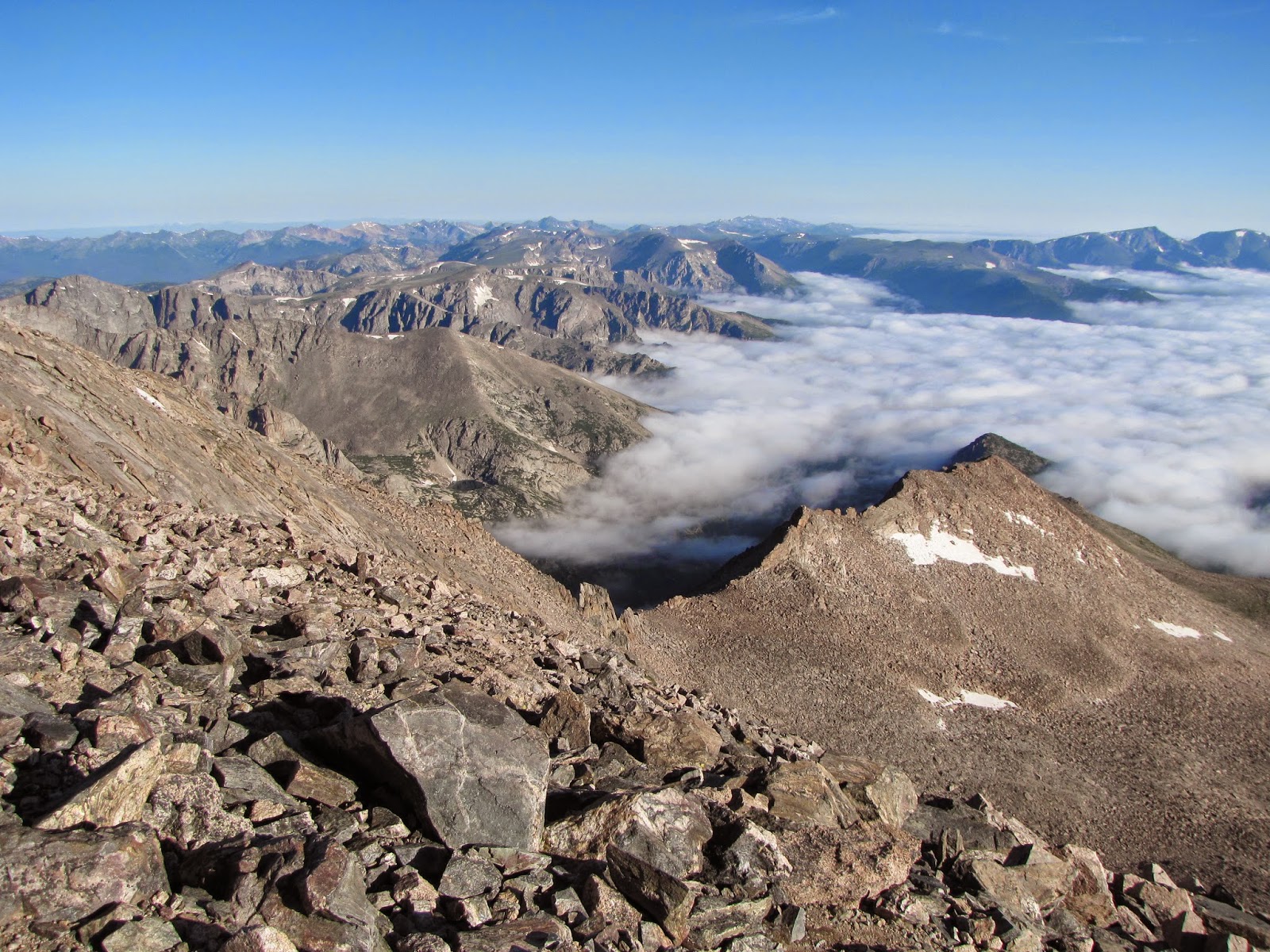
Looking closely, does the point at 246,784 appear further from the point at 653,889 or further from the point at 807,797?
the point at 807,797

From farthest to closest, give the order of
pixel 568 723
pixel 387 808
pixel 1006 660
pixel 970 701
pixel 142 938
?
pixel 1006 660 < pixel 970 701 < pixel 568 723 < pixel 387 808 < pixel 142 938

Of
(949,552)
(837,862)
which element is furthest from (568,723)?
(949,552)

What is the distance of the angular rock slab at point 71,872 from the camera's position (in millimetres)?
8375

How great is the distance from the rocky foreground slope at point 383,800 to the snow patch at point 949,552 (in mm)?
42873

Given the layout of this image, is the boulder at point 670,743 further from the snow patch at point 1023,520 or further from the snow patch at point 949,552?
the snow patch at point 1023,520

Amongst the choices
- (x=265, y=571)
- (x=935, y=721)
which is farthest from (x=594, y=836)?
(x=935, y=721)

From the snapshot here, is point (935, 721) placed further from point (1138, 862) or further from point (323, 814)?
point (323, 814)

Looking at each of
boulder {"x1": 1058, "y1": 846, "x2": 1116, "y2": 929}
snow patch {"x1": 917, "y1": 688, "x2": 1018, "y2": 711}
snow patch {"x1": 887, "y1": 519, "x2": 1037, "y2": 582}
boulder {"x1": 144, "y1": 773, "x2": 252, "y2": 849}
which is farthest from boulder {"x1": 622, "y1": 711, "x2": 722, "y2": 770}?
snow patch {"x1": 887, "y1": 519, "x2": 1037, "y2": 582}

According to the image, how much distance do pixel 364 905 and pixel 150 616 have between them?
9277 mm

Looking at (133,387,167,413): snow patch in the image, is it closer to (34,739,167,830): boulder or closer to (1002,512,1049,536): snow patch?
(34,739,167,830): boulder

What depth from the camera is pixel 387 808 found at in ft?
39.9

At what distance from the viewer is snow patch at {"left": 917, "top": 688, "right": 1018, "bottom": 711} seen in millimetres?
51781

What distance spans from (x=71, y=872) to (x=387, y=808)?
169 inches

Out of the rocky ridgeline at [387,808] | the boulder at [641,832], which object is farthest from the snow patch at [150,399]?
the boulder at [641,832]
